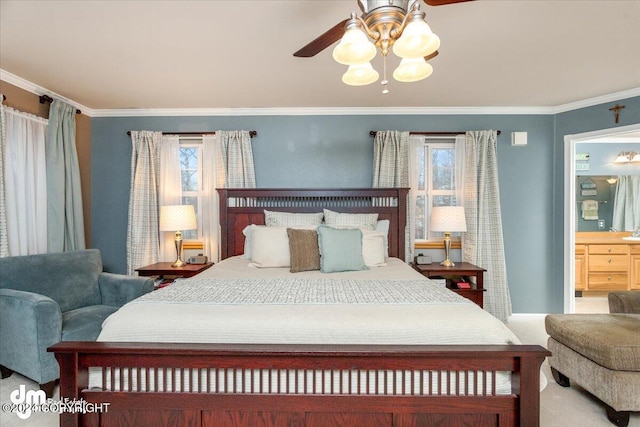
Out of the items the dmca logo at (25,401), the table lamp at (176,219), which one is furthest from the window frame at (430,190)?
the dmca logo at (25,401)

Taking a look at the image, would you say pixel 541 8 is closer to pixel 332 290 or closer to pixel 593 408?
pixel 332 290

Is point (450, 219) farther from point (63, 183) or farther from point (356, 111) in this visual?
point (63, 183)

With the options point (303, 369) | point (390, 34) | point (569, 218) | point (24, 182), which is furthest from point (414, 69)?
point (24, 182)

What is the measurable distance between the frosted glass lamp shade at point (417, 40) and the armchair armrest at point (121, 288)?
9.14ft

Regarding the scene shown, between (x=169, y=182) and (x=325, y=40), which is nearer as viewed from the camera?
(x=325, y=40)

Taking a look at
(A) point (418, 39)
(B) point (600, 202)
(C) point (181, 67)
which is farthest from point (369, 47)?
(B) point (600, 202)

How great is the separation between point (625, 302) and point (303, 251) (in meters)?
2.58

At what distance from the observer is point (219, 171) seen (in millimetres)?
3805

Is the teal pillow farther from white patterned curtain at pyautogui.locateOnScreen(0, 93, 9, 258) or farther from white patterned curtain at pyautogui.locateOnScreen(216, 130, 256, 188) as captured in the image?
white patterned curtain at pyautogui.locateOnScreen(0, 93, 9, 258)

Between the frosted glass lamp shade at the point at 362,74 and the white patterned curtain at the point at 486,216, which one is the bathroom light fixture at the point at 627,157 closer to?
the white patterned curtain at the point at 486,216

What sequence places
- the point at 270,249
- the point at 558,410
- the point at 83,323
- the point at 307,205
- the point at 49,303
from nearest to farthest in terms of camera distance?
the point at 558,410 < the point at 49,303 < the point at 83,323 < the point at 270,249 < the point at 307,205

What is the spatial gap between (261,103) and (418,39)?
2638 millimetres

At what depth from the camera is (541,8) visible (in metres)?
1.94

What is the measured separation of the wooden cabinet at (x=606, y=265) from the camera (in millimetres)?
4832
